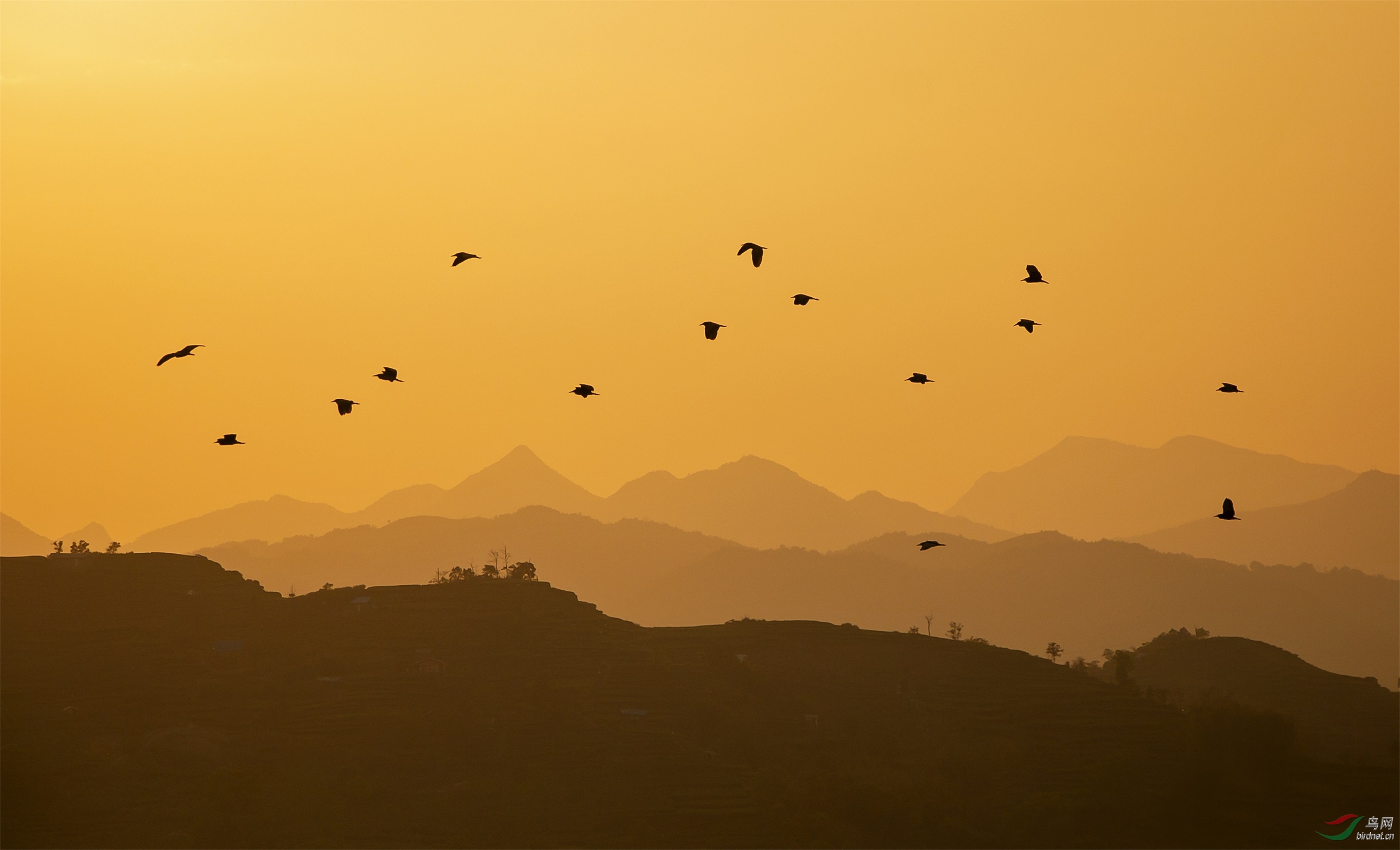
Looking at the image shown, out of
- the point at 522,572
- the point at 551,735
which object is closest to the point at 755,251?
the point at 551,735

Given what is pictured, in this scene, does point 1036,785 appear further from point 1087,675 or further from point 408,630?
point 408,630

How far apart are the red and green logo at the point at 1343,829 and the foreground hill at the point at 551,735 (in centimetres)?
103

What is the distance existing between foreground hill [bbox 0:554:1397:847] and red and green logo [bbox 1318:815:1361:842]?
1.03 meters

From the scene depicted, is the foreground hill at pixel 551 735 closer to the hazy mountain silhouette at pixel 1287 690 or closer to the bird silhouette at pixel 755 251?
the hazy mountain silhouette at pixel 1287 690

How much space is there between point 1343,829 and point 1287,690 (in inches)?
1750

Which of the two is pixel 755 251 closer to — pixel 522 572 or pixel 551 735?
pixel 551 735

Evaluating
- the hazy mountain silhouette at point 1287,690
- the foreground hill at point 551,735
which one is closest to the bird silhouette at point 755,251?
the foreground hill at point 551,735

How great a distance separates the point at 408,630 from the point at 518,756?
73.7 ft

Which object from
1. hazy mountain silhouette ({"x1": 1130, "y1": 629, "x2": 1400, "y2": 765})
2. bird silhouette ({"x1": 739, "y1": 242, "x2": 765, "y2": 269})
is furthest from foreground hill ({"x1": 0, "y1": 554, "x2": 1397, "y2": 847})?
bird silhouette ({"x1": 739, "y1": 242, "x2": 765, "y2": 269})

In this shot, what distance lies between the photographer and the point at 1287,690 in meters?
118

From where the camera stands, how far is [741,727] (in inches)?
3642

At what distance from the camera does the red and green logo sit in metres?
75.8

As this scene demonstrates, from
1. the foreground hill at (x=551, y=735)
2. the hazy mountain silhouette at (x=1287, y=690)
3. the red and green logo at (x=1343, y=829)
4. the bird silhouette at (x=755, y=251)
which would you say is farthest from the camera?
the hazy mountain silhouette at (x=1287, y=690)

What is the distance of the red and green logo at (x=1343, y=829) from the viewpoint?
7575 centimetres
